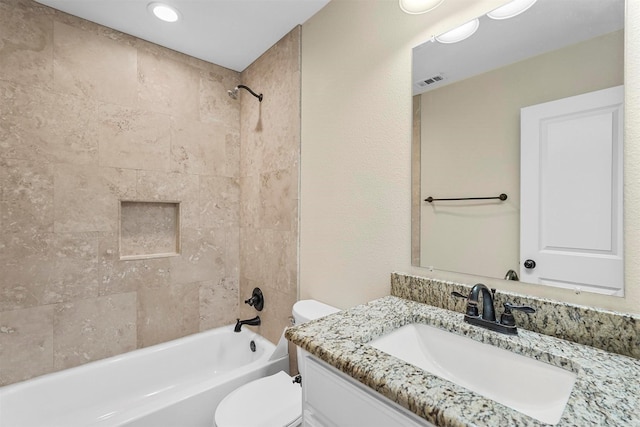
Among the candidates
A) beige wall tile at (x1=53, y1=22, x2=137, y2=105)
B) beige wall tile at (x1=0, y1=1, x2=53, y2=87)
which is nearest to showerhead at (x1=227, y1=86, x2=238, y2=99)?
beige wall tile at (x1=53, y1=22, x2=137, y2=105)

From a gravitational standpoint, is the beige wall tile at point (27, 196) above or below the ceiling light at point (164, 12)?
below

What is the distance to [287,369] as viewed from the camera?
6.41ft

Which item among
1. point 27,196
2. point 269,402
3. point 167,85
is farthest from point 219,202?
point 269,402

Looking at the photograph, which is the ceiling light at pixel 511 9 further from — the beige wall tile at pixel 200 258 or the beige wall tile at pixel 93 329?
the beige wall tile at pixel 93 329

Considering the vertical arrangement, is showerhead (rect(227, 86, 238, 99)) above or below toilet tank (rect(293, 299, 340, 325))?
above

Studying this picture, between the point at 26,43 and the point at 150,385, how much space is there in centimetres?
224

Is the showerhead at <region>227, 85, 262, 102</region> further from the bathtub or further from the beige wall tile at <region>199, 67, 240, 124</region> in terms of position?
the bathtub

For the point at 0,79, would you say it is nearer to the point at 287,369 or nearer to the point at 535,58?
the point at 287,369

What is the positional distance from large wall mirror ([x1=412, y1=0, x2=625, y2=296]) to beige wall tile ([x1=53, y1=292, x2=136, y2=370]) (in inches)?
76.3

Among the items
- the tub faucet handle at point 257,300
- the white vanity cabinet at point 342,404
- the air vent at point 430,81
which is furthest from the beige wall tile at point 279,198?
the white vanity cabinet at point 342,404

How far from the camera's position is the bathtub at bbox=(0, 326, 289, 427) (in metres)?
1.52

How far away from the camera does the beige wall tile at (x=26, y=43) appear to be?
5.25ft

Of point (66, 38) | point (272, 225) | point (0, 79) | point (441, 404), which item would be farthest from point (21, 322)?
point (441, 404)

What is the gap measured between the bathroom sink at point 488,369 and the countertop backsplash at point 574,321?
6.0 inches
